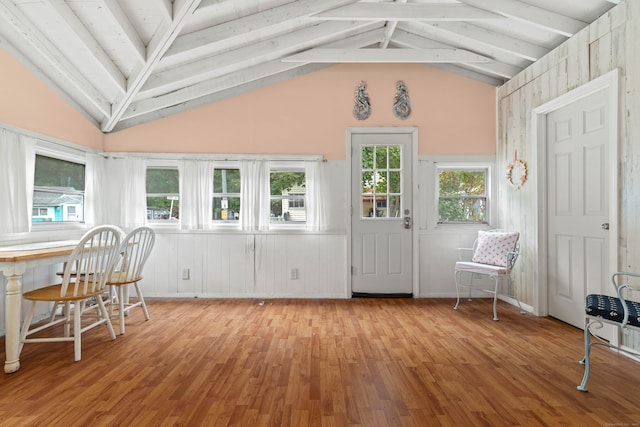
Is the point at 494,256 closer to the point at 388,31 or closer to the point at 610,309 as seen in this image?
the point at 610,309

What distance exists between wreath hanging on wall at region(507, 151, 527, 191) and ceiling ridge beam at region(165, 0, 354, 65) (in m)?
2.60

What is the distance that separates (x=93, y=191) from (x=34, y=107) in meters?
1.24

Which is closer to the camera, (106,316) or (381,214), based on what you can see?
(106,316)

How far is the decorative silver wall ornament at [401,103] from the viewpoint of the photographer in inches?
189

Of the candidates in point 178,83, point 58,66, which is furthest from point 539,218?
point 58,66

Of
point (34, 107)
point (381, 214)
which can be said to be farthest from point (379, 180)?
point (34, 107)

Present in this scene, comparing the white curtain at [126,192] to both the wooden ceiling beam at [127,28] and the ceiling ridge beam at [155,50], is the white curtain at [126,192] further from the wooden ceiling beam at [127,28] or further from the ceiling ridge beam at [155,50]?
the wooden ceiling beam at [127,28]

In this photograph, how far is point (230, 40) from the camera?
12.0ft

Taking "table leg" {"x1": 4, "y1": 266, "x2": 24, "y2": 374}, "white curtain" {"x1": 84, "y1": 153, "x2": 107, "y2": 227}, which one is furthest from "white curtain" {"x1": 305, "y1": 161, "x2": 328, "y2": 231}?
"table leg" {"x1": 4, "y1": 266, "x2": 24, "y2": 374}

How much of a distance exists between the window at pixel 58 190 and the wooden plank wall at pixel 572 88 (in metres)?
5.17

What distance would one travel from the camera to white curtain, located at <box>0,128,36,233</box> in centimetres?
319

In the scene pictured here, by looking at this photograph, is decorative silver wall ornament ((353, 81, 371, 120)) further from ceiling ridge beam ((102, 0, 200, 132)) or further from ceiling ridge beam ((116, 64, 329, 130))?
ceiling ridge beam ((102, 0, 200, 132))

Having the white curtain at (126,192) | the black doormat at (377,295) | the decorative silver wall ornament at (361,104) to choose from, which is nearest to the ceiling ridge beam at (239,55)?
the decorative silver wall ornament at (361,104)

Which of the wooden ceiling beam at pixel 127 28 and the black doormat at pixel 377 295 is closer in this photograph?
the wooden ceiling beam at pixel 127 28
